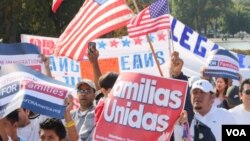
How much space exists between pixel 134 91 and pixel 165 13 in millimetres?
3499

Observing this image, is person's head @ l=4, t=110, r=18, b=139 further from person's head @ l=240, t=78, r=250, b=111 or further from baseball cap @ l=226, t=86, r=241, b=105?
baseball cap @ l=226, t=86, r=241, b=105

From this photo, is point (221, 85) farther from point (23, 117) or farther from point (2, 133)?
point (2, 133)

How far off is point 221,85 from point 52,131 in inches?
99.8

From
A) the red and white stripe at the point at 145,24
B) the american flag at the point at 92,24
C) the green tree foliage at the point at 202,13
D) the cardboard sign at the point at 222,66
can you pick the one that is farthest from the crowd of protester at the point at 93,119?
the green tree foliage at the point at 202,13

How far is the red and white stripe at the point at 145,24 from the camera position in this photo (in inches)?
300

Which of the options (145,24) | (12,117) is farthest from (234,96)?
(12,117)

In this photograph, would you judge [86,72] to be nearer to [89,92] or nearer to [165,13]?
[165,13]

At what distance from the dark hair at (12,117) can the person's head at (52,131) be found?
23cm

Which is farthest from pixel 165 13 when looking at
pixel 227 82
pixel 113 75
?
pixel 113 75

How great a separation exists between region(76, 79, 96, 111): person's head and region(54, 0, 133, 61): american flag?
1988 millimetres

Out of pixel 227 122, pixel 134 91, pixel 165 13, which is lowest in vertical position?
pixel 227 122

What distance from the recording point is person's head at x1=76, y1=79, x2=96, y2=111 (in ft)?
17.4

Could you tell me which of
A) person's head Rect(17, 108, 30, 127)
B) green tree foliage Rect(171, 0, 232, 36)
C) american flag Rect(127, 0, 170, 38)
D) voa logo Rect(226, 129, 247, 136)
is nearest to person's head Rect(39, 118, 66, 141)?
person's head Rect(17, 108, 30, 127)

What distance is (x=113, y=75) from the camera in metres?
5.23
